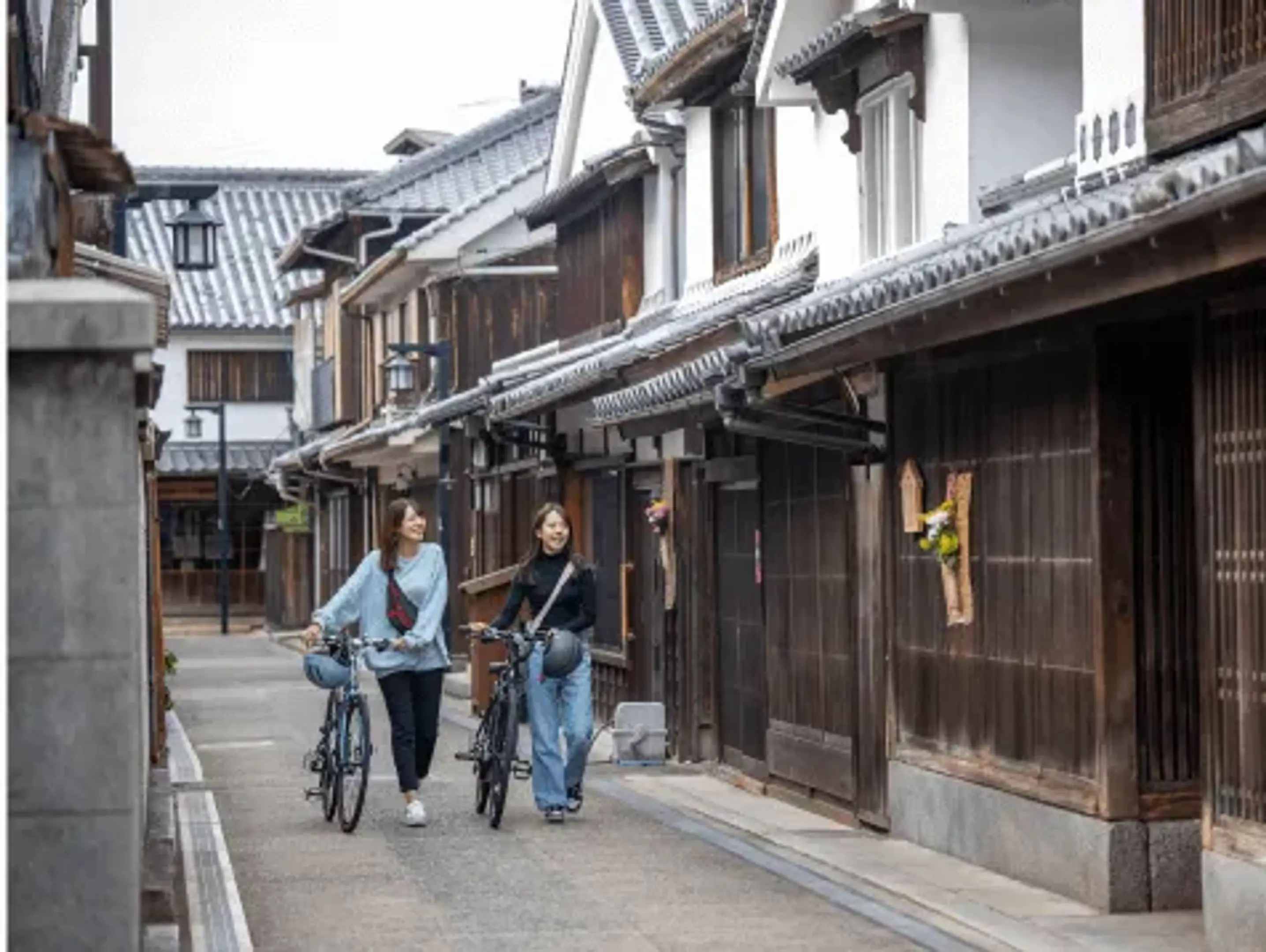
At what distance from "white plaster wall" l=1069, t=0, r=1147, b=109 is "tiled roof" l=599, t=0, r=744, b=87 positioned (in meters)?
14.3

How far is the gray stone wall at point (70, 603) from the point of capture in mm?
8078

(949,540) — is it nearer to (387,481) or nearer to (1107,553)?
(1107,553)

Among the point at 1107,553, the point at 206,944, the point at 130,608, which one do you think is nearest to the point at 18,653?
the point at 130,608

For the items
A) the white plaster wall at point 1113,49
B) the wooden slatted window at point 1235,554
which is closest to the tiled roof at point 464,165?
the white plaster wall at point 1113,49

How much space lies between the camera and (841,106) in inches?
772

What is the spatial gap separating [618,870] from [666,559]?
8.53 metres

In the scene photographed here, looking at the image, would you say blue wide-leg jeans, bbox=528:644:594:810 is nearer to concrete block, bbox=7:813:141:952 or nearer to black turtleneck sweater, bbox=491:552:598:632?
black turtleneck sweater, bbox=491:552:598:632

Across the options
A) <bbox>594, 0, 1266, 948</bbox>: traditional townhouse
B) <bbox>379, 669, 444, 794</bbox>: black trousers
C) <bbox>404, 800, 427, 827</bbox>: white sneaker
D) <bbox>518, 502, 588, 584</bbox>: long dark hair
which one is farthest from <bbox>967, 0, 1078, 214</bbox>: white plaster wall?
<bbox>404, 800, 427, 827</bbox>: white sneaker

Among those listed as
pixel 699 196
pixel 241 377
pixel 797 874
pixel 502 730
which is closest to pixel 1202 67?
pixel 797 874

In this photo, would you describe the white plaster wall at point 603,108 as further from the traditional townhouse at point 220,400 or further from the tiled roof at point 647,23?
the traditional townhouse at point 220,400

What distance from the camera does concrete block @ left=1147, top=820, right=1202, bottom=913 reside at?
13773 mm

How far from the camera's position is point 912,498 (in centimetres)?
1675

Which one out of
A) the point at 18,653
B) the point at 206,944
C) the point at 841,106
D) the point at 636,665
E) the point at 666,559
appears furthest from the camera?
the point at 636,665

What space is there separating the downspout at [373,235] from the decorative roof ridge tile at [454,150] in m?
0.52
